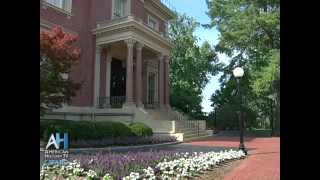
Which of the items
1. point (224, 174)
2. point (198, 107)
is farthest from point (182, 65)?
point (224, 174)

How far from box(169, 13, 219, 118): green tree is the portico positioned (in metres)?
5.24

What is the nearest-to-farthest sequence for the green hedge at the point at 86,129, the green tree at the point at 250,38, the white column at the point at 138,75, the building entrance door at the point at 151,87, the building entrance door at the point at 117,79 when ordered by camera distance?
the green hedge at the point at 86,129 → the white column at the point at 138,75 → the building entrance door at the point at 117,79 → the green tree at the point at 250,38 → the building entrance door at the point at 151,87

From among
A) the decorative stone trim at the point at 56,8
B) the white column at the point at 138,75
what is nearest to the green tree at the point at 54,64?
the decorative stone trim at the point at 56,8

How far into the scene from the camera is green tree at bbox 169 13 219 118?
1179 inches

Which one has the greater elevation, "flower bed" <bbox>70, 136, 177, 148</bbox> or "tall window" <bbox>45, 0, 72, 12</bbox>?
"tall window" <bbox>45, 0, 72, 12</bbox>

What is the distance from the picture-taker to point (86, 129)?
13.8 metres

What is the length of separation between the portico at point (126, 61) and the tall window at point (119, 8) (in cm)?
224

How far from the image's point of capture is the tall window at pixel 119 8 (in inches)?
911

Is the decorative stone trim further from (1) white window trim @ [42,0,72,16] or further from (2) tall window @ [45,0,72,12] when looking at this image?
(2) tall window @ [45,0,72,12]

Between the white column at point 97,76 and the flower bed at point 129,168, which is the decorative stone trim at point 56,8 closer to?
the white column at point 97,76

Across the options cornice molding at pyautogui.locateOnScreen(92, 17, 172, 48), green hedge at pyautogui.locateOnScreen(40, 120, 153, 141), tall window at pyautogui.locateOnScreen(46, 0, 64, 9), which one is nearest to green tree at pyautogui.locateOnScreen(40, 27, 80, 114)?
green hedge at pyautogui.locateOnScreen(40, 120, 153, 141)

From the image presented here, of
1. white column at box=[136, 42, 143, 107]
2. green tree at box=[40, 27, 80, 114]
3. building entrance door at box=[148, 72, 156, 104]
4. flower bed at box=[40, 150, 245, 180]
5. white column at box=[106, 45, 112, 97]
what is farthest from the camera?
building entrance door at box=[148, 72, 156, 104]
